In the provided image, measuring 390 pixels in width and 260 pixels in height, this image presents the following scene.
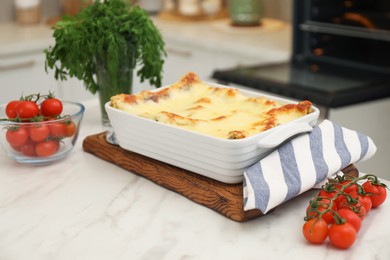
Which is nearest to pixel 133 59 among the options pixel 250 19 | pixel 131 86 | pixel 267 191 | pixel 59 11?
pixel 131 86

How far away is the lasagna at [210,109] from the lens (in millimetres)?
1142

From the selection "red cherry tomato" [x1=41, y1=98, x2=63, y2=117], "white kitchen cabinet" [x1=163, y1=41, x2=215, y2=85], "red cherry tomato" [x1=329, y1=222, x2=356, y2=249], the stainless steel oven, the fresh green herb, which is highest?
the fresh green herb

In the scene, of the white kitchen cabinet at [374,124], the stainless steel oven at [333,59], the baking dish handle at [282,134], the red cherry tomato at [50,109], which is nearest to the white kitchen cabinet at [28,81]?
the stainless steel oven at [333,59]

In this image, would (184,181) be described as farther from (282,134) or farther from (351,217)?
(351,217)

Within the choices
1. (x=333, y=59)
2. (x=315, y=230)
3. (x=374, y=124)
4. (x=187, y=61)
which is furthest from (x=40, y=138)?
(x=187, y=61)

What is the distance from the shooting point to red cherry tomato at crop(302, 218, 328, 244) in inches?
37.7

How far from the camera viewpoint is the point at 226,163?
1.09 metres

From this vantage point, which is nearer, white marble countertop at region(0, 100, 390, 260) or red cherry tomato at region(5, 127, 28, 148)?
white marble countertop at region(0, 100, 390, 260)

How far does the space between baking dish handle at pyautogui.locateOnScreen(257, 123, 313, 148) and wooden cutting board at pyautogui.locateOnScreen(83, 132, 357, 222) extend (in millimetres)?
90

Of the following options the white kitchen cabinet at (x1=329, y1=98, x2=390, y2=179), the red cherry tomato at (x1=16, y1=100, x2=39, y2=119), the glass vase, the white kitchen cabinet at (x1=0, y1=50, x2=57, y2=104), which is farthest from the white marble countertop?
the white kitchen cabinet at (x1=0, y1=50, x2=57, y2=104)

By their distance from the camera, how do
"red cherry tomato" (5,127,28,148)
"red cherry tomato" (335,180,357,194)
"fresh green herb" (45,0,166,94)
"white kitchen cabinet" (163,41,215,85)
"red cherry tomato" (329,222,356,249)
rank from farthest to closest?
"white kitchen cabinet" (163,41,215,85) → "fresh green herb" (45,0,166,94) → "red cherry tomato" (5,127,28,148) → "red cherry tomato" (335,180,357,194) → "red cherry tomato" (329,222,356,249)

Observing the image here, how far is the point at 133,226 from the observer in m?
1.04

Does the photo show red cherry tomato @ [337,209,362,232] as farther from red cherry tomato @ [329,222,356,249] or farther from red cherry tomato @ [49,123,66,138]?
red cherry tomato @ [49,123,66,138]

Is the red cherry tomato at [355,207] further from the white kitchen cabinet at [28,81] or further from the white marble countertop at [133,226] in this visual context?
the white kitchen cabinet at [28,81]
